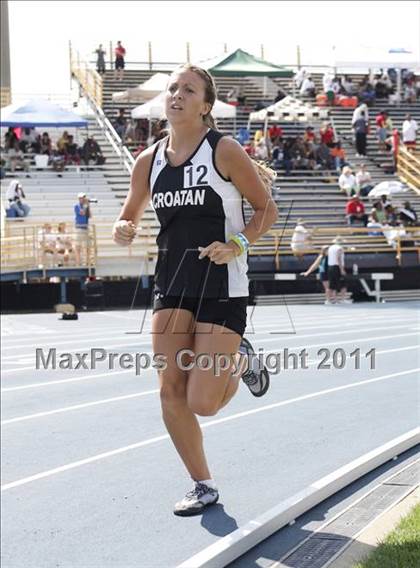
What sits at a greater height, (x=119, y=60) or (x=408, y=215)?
(x=119, y=60)

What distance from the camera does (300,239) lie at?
17.1ft

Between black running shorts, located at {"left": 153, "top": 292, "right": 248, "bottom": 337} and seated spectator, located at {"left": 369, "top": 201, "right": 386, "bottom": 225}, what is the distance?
0.70 metres

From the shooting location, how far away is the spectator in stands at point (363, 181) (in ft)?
15.5

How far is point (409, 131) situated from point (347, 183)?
864 mm

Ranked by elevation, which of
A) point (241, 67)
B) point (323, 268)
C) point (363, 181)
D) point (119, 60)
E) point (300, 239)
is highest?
point (119, 60)

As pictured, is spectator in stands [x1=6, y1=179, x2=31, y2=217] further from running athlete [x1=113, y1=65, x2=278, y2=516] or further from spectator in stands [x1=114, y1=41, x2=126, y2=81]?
running athlete [x1=113, y1=65, x2=278, y2=516]

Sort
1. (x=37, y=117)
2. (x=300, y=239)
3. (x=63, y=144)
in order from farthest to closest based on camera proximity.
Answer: (x=37, y=117)
(x=63, y=144)
(x=300, y=239)

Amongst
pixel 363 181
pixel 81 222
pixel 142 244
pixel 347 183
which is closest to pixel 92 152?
pixel 81 222

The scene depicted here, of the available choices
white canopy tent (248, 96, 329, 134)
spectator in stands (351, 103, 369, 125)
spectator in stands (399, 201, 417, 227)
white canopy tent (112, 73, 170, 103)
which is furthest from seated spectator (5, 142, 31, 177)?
spectator in stands (399, 201, 417, 227)

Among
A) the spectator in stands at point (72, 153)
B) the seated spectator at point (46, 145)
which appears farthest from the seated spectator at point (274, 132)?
the seated spectator at point (46, 145)

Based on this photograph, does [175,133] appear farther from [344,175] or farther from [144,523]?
[144,523]

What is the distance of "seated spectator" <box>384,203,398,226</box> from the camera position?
14.7 feet

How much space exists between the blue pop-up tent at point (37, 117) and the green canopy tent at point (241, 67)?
2778 millimetres

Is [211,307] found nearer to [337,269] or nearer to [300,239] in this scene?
[337,269]
